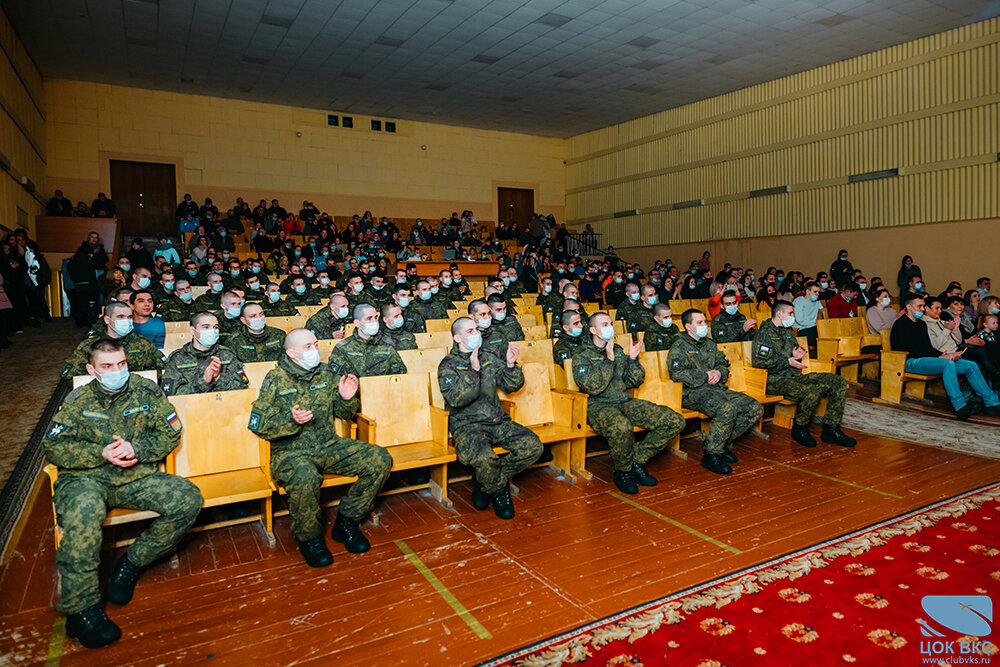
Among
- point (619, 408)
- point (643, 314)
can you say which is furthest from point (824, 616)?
point (643, 314)

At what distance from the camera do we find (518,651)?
261cm

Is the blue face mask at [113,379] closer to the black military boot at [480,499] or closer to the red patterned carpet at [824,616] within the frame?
the black military boot at [480,499]

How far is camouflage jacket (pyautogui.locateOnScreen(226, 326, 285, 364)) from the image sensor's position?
5.34 meters

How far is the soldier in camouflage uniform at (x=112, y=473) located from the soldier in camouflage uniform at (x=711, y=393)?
12.1ft

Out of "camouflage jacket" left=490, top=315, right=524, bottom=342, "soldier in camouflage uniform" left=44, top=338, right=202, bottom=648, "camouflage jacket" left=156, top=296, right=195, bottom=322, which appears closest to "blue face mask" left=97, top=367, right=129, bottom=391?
"soldier in camouflage uniform" left=44, top=338, right=202, bottom=648

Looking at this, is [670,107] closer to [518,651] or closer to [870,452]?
[870,452]

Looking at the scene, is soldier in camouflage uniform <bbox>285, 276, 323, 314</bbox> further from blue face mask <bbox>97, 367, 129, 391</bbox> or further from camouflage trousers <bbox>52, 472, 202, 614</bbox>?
camouflage trousers <bbox>52, 472, 202, 614</bbox>

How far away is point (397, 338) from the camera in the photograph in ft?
18.7

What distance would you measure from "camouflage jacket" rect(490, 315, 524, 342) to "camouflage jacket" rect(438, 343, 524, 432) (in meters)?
1.87

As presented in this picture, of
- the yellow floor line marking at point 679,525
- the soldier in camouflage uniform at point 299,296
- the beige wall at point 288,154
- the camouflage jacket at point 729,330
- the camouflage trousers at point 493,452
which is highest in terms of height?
the beige wall at point 288,154

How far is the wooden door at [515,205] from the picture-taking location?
2020cm

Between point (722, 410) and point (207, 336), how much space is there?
3.89 metres

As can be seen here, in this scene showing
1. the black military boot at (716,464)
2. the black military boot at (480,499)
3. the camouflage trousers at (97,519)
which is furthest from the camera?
the black military boot at (716,464)

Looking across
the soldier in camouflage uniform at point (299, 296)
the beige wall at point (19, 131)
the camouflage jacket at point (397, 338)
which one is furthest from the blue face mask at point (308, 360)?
the beige wall at point (19, 131)
